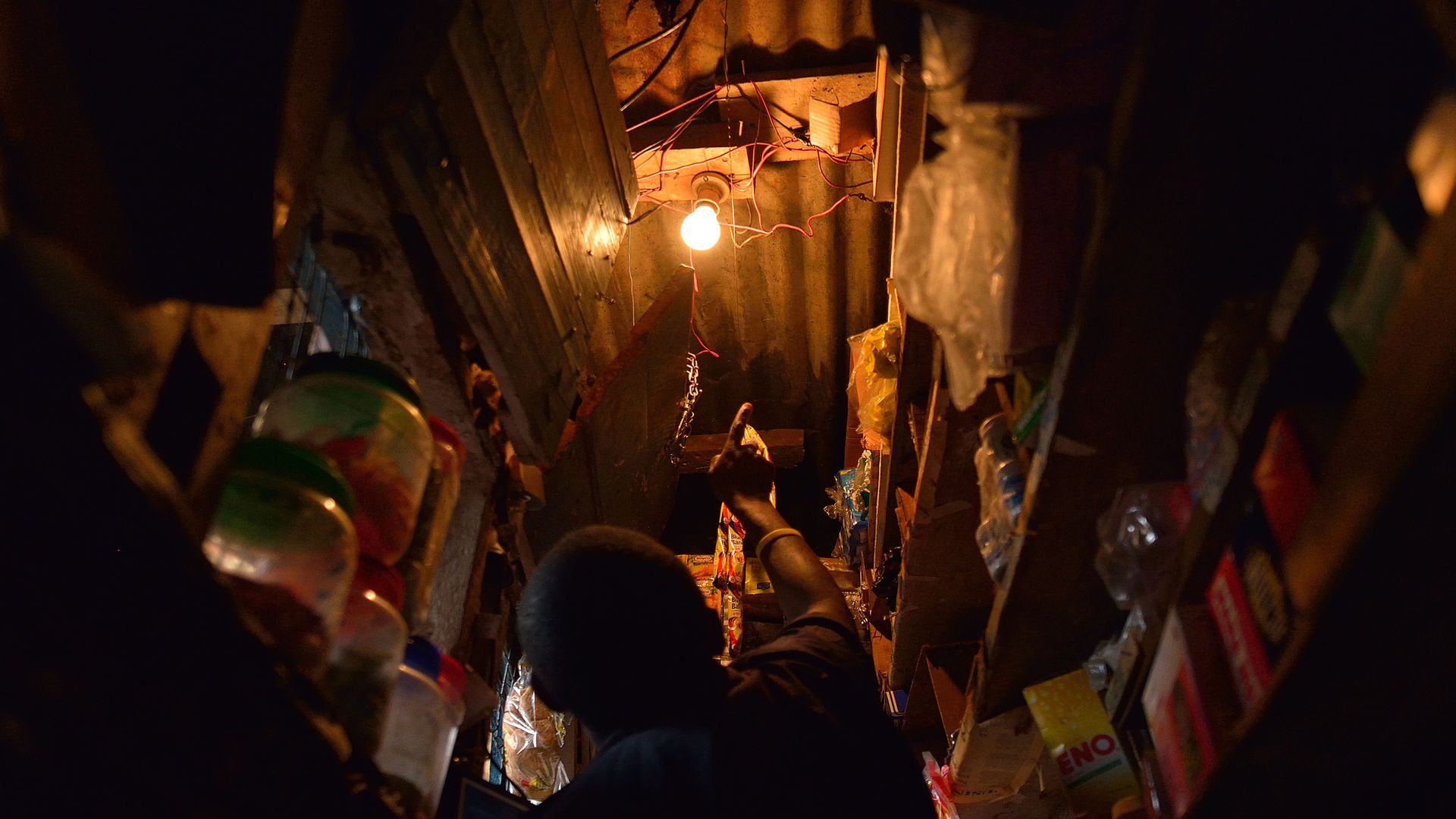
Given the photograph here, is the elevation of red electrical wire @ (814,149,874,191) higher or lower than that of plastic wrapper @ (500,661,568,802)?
higher

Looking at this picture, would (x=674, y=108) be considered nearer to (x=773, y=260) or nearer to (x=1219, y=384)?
(x=773, y=260)

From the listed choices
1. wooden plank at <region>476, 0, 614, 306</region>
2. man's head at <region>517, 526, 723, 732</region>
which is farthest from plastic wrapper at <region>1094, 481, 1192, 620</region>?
wooden plank at <region>476, 0, 614, 306</region>

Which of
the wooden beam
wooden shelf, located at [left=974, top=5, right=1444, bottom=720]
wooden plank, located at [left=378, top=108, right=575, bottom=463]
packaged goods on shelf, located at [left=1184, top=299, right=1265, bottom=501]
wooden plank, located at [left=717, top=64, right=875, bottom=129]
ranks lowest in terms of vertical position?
packaged goods on shelf, located at [left=1184, top=299, right=1265, bottom=501]

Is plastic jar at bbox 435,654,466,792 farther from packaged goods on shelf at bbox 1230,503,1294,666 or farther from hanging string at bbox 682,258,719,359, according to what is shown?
hanging string at bbox 682,258,719,359

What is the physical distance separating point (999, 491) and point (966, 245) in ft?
2.38

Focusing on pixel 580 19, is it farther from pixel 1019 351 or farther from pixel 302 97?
pixel 1019 351

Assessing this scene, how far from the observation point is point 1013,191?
1.53 meters

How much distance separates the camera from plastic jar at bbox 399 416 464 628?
1.74 meters

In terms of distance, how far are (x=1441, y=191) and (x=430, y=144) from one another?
6.05 feet

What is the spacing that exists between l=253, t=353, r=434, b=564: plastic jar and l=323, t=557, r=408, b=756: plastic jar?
0.08 meters

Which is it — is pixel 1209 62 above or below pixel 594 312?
below

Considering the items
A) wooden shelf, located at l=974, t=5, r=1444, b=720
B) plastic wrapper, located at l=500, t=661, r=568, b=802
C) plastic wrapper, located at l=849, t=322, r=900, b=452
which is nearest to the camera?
wooden shelf, located at l=974, t=5, r=1444, b=720

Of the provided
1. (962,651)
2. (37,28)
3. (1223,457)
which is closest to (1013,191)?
(1223,457)

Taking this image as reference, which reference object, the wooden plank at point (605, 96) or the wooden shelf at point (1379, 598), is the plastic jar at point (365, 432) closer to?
the wooden shelf at point (1379, 598)
